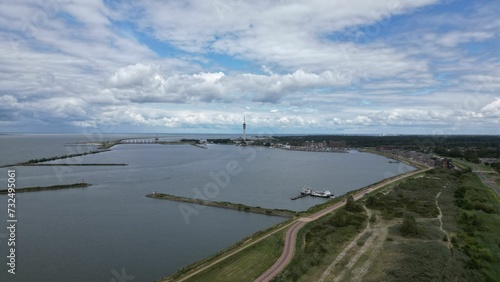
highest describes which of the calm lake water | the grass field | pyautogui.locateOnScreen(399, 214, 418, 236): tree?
pyautogui.locateOnScreen(399, 214, 418, 236): tree

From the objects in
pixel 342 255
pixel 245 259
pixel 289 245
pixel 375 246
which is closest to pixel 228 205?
pixel 289 245

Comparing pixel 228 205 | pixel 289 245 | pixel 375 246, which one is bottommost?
pixel 228 205

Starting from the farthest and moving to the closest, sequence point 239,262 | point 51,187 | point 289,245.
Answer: point 51,187
point 289,245
point 239,262

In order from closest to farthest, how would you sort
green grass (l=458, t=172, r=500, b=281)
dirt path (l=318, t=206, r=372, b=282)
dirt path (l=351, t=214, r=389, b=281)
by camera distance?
dirt path (l=318, t=206, r=372, b=282) < dirt path (l=351, t=214, r=389, b=281) < green grass (l=458, t=172, r=500, b=281)

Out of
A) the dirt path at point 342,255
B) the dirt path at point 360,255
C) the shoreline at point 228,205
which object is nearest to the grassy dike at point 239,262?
the dirt path at point 342,255

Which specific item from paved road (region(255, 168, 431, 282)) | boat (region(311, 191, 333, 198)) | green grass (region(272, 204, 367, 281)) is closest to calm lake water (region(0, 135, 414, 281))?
boat (region(311, 191, 333, 198))

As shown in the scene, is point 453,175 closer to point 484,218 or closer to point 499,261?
point 484,218

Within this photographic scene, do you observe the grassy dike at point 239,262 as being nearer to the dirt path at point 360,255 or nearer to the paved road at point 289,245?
the paved road at point 289,245

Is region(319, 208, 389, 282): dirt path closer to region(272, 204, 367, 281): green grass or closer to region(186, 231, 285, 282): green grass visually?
region(272, 204, 367, 281): green grass

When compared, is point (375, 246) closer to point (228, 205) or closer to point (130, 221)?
point (228, 205)
